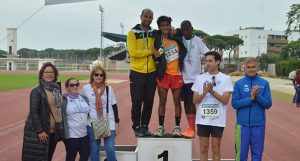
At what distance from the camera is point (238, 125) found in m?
5.82

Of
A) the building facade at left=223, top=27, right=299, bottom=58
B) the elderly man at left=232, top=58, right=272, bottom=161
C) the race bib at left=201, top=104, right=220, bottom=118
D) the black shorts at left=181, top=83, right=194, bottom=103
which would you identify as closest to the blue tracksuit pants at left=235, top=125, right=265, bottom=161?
the elderly man at left=232, top=58, right=272, bottom=161

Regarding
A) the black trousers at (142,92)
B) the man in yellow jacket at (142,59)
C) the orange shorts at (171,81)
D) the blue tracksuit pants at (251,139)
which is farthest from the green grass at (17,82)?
the blue tracksuit pants at (251,139)

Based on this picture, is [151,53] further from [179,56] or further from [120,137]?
[120,137]

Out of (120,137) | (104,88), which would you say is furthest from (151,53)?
(120,137)

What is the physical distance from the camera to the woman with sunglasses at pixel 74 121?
564cm

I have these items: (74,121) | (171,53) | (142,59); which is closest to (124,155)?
(74,121)

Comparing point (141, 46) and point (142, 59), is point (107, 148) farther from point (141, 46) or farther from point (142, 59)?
point (141, 46)

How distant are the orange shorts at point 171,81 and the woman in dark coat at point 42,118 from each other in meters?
1.78

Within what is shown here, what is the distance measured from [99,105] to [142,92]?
1048 millimetres

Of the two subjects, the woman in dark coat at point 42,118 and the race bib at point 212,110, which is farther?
the race bib at point 212,110

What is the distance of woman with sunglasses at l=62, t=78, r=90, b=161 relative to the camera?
222 inches

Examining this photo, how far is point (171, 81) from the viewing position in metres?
6.59

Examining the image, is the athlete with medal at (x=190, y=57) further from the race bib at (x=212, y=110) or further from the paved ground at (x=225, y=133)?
the paved ground at (x=225, y=133)

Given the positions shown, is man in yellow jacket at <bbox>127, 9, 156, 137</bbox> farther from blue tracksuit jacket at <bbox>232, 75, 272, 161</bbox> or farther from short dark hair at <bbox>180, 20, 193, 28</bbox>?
blue tracksuit jacket at <bbox>232, 75, 272, 161</bbox>
